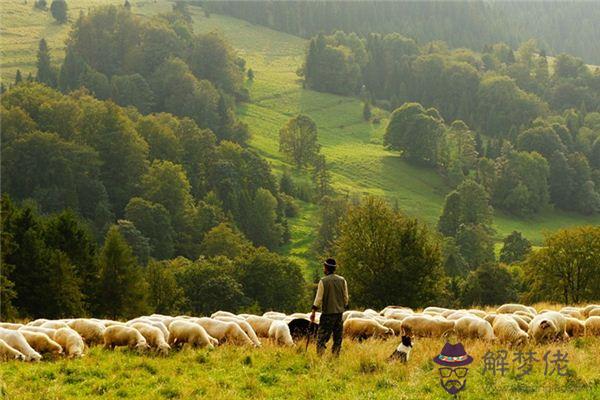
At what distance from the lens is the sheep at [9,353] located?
20222 mm

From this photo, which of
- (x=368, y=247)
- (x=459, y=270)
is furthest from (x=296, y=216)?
(x=368, y=247)

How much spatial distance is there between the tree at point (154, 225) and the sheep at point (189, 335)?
342ft

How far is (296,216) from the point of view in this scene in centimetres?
15750

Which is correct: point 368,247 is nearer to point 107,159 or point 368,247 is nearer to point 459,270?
point 459,270

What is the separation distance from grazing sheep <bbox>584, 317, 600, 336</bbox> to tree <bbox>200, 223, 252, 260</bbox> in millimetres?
97341

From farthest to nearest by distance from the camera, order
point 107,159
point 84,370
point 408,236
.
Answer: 1. point 107,159
2. point 408,236
3. point 84,370

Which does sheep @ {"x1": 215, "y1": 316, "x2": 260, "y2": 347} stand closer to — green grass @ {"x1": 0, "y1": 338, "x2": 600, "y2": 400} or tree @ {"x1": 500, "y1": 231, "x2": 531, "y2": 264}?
green grass @ {"x1": 0, "y1": 338, "x2": 600, "y2": 400}

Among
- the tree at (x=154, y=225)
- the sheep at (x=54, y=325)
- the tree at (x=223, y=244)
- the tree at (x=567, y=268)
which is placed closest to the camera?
the sheep at (x=54, y=325)

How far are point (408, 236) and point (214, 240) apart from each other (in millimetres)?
68336

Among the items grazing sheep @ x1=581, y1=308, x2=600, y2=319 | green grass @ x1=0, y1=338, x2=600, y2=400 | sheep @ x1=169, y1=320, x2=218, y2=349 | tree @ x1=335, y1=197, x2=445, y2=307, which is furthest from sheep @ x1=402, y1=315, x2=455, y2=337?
tree @ x1=335, y1=197, x2=445, y2=307

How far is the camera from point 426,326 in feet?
81.9

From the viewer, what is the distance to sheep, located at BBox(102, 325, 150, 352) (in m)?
21.7

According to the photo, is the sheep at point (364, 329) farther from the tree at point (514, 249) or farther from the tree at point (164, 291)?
the tree at point (514, 249)

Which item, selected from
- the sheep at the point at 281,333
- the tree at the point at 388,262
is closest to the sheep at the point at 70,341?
the sheep at the point at 281,333
